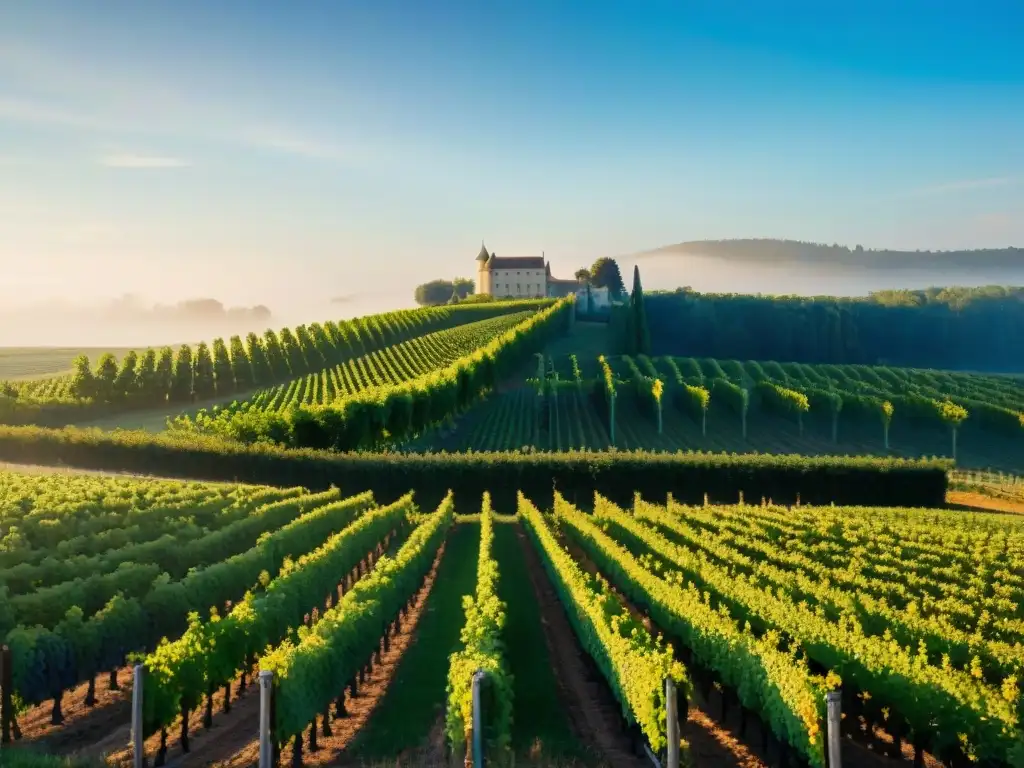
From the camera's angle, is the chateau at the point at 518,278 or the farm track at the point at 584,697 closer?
the farm track at the point at 584,697

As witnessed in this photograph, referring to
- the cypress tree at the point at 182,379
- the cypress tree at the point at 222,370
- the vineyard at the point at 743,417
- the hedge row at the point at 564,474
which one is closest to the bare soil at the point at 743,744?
the hedge row at the point at 564,474

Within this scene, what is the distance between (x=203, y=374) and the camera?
80.8m

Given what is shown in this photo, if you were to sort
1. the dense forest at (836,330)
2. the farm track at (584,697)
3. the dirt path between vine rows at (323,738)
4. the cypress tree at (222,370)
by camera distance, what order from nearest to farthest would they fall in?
1. the dirt path between vine rows at (323,738)
2. the farm track at (584,697)
3. the cypress tree at (222,370)
4. the dense forest at (836,330)

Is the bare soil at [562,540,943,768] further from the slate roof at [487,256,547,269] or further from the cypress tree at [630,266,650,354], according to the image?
the slate roof at [487,256,547,269]

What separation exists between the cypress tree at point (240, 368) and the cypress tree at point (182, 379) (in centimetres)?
448

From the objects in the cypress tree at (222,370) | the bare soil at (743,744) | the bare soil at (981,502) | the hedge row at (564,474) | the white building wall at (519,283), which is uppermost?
the white building wall at (519,283)

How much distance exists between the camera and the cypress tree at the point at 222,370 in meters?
81.6

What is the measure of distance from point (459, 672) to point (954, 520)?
98.1 feet

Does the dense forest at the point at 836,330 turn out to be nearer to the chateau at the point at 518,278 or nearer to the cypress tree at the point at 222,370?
the chateau at the point at 518,278

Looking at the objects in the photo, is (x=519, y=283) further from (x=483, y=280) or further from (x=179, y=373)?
(x=179, y=373)

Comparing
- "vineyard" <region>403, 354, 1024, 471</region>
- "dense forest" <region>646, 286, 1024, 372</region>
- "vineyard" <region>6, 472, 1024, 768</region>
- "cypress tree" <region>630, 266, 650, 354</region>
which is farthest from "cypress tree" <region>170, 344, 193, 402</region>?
"dense forest" <region>646, 286, 1024, 372</region>

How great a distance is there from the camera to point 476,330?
10394 centimetres

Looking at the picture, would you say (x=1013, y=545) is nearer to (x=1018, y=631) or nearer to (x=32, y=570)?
(x=1018, y=631)

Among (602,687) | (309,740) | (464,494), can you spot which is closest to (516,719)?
(602,687)
